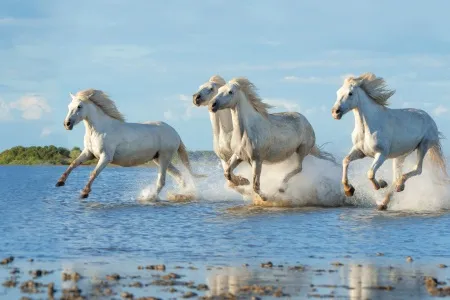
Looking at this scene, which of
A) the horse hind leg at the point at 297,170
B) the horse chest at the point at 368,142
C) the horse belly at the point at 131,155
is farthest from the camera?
the horse belly at the point at 131,155

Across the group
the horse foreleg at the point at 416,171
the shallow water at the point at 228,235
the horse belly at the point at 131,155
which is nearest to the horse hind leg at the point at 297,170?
the shallow water at the point at 228,235

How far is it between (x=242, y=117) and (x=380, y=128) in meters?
2.43

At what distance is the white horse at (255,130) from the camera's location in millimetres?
17562

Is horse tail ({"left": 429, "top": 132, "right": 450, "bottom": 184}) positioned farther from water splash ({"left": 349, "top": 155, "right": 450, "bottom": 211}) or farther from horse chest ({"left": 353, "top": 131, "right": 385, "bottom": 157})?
horse chest ({"left": 353, "top": 131, "right": 385, "bottom": 157})

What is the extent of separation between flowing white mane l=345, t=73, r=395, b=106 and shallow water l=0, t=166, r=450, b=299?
A: 2.00 m

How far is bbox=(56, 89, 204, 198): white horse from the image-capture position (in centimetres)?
1894

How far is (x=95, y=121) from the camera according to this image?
19.1 meters

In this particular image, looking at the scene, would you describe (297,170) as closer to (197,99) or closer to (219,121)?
(219,121)

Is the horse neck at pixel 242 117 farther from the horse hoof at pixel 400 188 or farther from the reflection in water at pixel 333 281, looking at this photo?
the reflection in water at pixel 333 281

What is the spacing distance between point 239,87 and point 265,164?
2138 millimetres

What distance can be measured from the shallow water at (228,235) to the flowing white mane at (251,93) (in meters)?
1.84

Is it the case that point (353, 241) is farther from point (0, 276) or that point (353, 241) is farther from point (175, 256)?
point (0, 276)

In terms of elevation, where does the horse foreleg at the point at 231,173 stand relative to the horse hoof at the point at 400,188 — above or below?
above

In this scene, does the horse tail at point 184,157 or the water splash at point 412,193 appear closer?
the water splash at point 412,193
